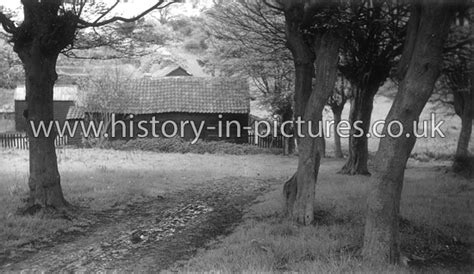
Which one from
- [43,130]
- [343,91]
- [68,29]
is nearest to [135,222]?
[43,130]

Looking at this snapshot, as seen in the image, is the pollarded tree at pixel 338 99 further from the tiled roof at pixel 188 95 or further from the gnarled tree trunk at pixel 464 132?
the gnarled tree trunk at pixel 464 132

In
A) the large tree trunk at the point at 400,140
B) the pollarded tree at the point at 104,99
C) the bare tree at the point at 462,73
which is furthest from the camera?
the pollarded tree at the point at 104,99

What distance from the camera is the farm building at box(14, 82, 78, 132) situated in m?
42.4

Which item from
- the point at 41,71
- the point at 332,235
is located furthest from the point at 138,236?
the point at 41,71

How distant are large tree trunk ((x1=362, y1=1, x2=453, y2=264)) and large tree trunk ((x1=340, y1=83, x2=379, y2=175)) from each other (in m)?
10.9

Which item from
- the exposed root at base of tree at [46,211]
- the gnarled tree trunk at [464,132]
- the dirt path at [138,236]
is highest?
the gnarled tree trunk at [464,132]

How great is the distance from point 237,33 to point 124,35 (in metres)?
5.57

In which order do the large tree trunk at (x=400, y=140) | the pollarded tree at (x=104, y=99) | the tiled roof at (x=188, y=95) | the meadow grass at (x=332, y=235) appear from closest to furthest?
the meadow grass at (x=332, y=235)
the large tree trunk at (x=400, y=140)
the pollarded tree at (x=104, y=99)
the tiled roof at (x=188, y=95)

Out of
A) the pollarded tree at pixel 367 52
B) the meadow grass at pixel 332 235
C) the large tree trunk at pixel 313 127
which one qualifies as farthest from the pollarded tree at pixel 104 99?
the large tree trunk at pixel 313 127

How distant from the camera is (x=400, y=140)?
6445 millimetres

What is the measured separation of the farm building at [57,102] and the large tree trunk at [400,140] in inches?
1561

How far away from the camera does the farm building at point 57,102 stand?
4244 centimetres

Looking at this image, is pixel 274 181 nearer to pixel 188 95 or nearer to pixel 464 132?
pixel 464 132

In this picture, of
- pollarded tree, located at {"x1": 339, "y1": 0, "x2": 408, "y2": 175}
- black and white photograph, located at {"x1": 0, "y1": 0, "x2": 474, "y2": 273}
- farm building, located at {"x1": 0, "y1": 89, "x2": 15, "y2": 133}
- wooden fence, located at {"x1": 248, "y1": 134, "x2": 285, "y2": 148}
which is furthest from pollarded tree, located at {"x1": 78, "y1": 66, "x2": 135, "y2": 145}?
pollarded tree, located at {"x1": 339, "y1": 0, "x2": 408, "y2": 175}
